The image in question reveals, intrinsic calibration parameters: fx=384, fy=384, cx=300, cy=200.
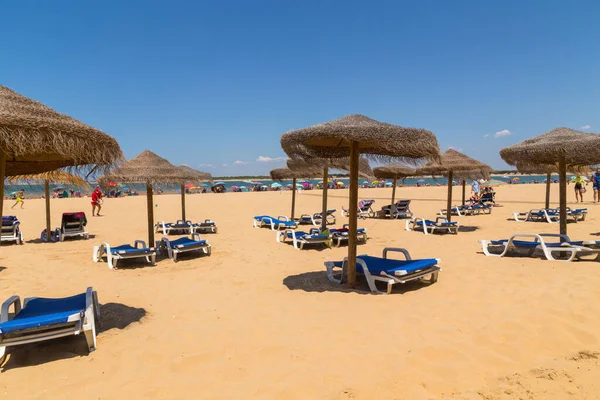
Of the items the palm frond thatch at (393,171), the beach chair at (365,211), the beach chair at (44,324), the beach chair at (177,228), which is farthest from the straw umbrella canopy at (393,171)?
the beach chair at (44,324)

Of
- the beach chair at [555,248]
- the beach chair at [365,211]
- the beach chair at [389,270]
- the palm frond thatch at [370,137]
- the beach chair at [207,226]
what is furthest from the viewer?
the beach chair at [365,211]

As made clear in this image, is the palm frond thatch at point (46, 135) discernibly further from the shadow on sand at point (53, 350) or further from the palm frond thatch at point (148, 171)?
the palm frond thatch at point (148, 171)

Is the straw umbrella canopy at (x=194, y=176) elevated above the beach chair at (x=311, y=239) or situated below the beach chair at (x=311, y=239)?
above

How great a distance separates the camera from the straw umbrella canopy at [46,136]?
262 centimetres

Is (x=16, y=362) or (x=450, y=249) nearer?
(x=16, y=362)

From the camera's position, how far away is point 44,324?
3127 mm

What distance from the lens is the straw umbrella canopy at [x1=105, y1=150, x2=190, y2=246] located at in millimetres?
7316

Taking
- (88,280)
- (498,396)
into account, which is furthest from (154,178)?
(498,396)

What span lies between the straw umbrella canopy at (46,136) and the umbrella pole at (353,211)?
9.11ft

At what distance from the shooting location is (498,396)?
97.9 inches

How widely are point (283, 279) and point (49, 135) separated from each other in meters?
3.83

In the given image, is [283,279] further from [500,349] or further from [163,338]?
[500,349]

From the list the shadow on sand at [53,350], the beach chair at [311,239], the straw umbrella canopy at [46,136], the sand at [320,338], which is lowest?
the shadow on sand at [53,350]

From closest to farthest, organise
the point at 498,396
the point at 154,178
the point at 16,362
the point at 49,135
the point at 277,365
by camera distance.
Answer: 1. the point at 498,396
2. the point at 49,135
3. the point at 277,365
4. the point at 16,362
5. the point at 154,178
